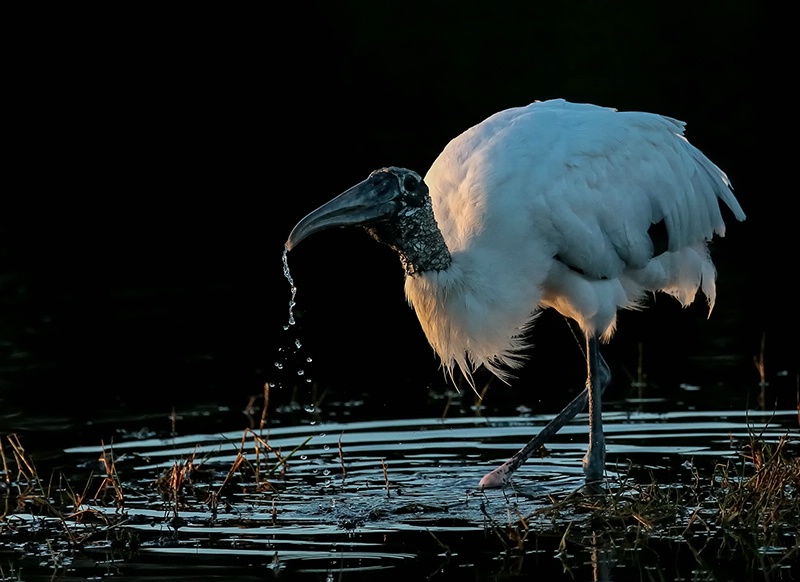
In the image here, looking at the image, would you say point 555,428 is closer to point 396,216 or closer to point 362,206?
point 396,216

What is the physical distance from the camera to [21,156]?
21.2m

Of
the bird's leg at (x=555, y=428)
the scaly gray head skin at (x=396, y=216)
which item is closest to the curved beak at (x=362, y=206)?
the scaly gray head skin at (x=396, y=216)

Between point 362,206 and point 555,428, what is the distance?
186cm

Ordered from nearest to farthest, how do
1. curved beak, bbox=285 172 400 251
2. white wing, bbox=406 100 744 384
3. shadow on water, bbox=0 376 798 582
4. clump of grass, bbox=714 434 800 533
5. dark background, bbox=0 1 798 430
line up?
shadow on water, bbox=0 376 798 582, clump of grass, bbox=714 434 800 533, curved beak, bbox=285 172 400 251, white wing, bbox=406 100 744 384, dark background, bbox=0 1 798 430

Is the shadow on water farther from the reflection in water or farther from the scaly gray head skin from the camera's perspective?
the scaly gray head skin

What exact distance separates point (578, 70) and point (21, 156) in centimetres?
794

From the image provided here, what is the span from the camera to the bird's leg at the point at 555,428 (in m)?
7.97

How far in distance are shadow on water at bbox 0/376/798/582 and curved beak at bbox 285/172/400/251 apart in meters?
1.16

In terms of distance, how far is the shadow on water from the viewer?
6422 mm

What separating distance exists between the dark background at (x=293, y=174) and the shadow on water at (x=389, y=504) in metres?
0.93

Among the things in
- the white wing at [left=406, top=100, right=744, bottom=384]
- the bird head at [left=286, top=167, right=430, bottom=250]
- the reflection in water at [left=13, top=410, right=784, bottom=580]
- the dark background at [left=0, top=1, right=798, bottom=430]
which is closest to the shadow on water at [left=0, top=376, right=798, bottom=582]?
A: the reflection in water at [left=13, top=410, right=784, bottom=580]

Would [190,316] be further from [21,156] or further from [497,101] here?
[497,101]

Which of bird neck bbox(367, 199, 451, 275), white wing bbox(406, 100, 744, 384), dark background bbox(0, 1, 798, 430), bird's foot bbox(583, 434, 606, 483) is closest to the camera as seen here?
bird neck bbox(367, 199, 451, 275)

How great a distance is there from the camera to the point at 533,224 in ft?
26.2
